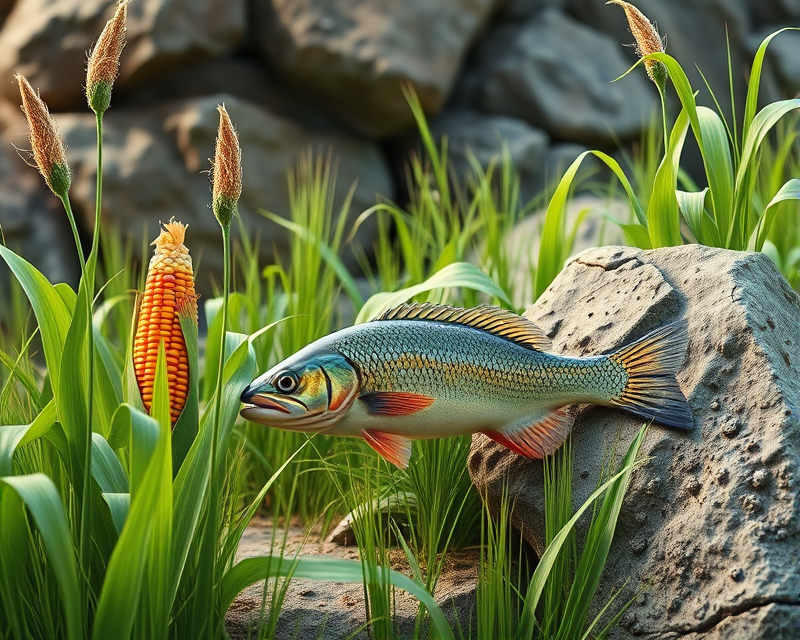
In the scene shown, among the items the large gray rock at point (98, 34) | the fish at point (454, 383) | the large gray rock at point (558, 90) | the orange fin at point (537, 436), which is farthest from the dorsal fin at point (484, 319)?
the large gray rock at point (558, 90)

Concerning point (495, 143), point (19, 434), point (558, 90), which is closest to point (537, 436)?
point (19, 434)

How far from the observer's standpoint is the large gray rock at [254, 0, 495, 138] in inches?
177

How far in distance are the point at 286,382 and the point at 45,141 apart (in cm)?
42

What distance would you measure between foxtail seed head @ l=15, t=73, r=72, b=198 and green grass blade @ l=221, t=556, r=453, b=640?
0.53 meters

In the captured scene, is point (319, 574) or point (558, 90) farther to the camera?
point (558, 90)

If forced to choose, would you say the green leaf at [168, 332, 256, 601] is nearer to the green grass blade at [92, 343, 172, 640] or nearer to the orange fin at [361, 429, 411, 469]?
the green grass blade at [92, 343, 172, 640]

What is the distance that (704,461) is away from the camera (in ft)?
4.38

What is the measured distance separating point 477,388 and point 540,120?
12.8 feet

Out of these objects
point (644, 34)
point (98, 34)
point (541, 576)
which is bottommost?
point (541, 576)

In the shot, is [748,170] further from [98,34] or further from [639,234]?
[98,34]

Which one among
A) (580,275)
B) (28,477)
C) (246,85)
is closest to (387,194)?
(246,85)

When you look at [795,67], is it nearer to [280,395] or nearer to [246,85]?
[246,85]

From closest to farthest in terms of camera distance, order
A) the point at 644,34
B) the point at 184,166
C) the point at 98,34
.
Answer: the point at 644,34, the point at 98,34, the point at 184,166

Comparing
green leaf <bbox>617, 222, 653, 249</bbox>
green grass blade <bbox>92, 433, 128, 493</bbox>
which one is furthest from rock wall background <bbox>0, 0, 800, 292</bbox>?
green grass blade <bbox>92, 433, 128, 493</bbox>
